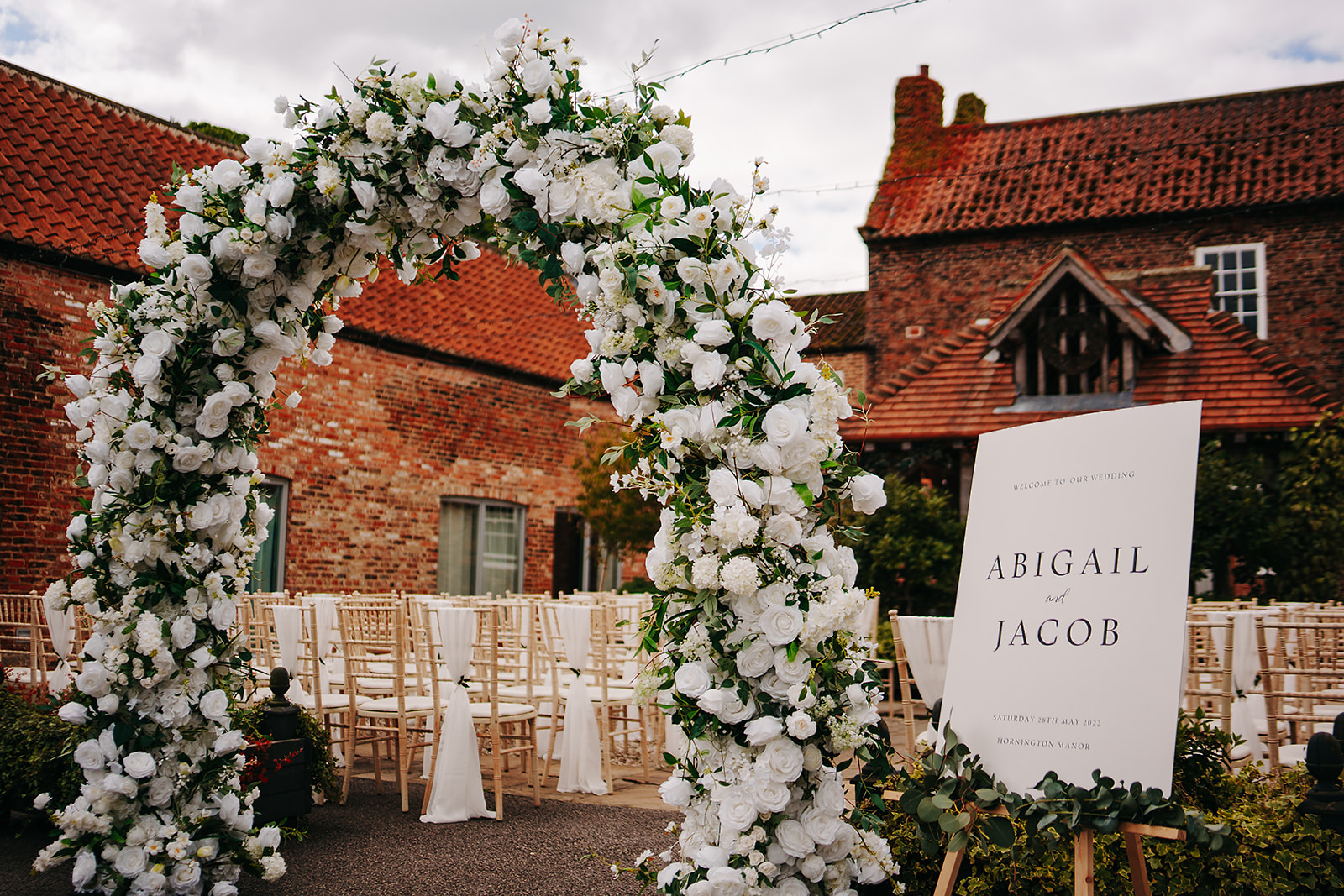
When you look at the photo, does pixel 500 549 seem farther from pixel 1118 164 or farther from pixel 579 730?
pixel 1118 164

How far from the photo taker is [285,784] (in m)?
4.64

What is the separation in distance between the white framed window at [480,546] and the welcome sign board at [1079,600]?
997 centimetres

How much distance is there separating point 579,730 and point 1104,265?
453 inches

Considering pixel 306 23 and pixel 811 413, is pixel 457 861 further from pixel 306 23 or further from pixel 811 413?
pixel 306 23

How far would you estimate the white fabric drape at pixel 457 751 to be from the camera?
197 inches

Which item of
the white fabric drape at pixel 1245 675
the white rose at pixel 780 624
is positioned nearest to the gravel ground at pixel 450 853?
the white rose at pixel 780 624

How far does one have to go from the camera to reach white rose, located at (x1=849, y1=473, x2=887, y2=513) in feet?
9.20

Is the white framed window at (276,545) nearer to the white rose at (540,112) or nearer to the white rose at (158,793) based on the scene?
the white rose at (158,793)

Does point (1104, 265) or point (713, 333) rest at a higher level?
point (1104, 265)

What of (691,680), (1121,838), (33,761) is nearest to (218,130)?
(33,761)

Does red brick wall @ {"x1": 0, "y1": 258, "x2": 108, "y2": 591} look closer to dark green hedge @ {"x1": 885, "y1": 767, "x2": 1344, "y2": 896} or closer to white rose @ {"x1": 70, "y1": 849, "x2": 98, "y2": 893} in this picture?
white rose @ {"x1": 70, "y1": 849, "x2": 98, "y2": 893}

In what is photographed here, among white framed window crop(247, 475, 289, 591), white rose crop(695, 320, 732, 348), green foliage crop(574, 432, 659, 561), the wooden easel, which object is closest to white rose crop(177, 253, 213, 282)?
white rose crop(695, 320, 732, 348)

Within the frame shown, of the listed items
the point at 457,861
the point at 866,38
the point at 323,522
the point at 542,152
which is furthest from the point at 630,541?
the point at 542,152

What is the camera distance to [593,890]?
394 centimetres
